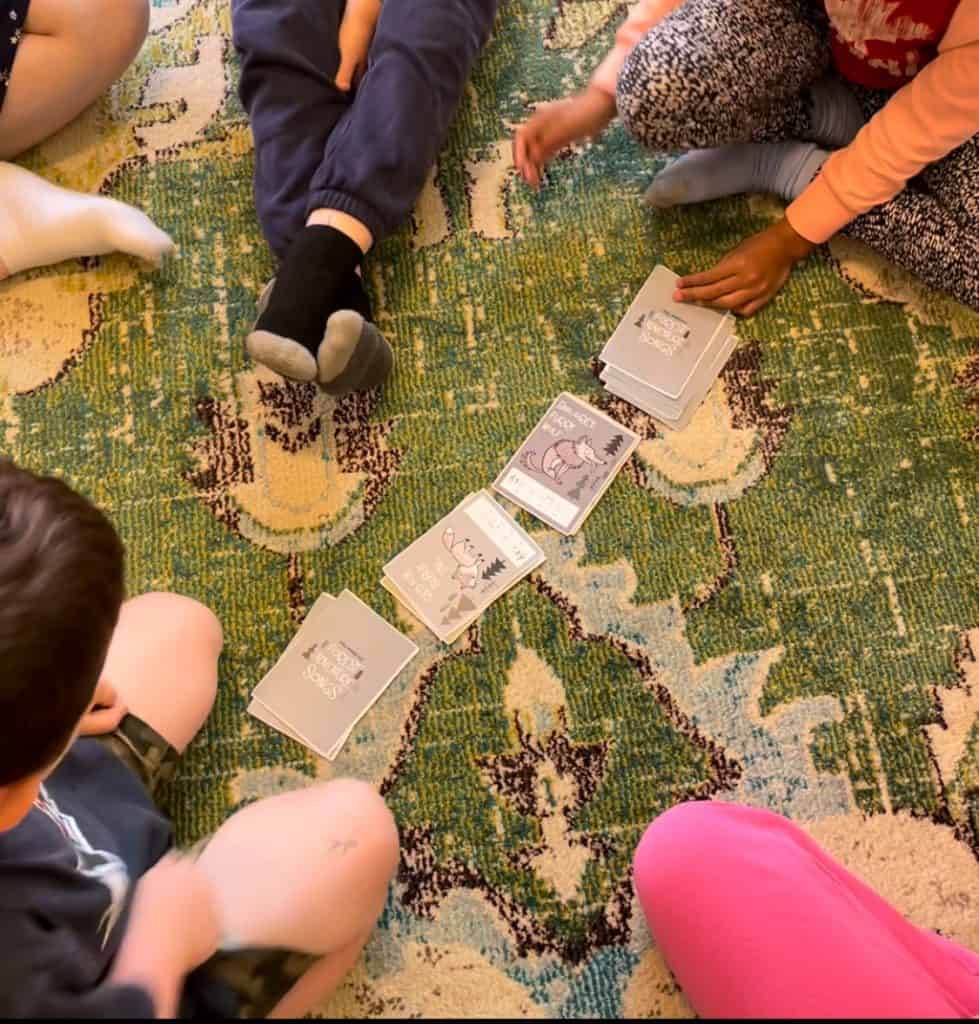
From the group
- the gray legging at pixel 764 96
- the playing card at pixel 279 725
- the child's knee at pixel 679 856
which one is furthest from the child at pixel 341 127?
the child's knee at pixel 679 856

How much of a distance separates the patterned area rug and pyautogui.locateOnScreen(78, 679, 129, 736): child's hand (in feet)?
0.44

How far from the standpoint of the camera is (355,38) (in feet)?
4.02

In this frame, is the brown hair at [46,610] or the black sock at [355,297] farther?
the black sock at [355,297]

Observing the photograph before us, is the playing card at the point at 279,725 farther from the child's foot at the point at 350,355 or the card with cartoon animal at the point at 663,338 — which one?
the card with cartoon animal at the point at 663,338

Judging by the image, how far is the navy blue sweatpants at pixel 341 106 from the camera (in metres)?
1.14

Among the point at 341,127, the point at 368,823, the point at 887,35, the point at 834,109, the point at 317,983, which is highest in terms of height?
the point at 887,35

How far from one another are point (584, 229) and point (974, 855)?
2.73 ft

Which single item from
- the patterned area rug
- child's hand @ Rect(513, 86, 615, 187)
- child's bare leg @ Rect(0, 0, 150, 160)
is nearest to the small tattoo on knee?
the patterned area rug

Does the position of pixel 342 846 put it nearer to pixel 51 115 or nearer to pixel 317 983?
pixel 317 983

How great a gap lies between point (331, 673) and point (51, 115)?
0.78 metres

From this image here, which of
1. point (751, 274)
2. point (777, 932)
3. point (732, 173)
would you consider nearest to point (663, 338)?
point (751, 274)

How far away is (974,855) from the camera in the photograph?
3.29ft

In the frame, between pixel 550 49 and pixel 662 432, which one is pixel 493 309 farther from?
pixel 550 49

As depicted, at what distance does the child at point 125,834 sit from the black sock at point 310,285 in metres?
0.31
